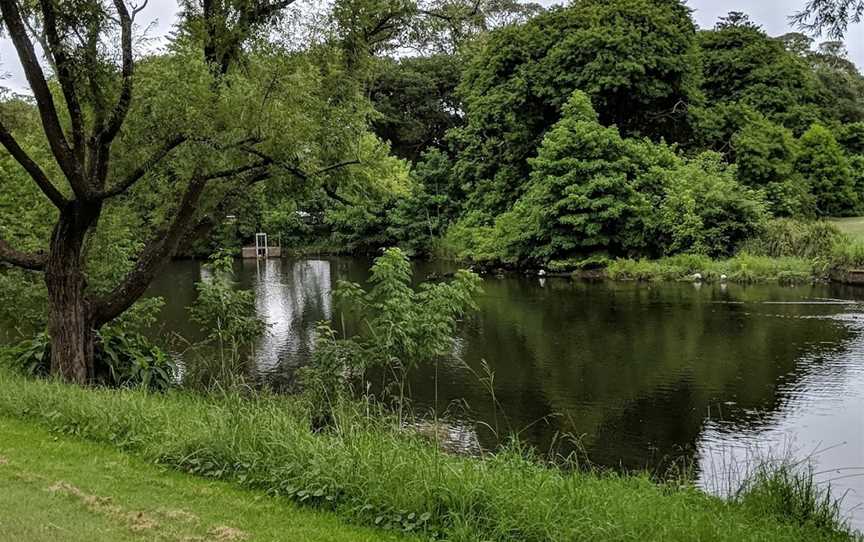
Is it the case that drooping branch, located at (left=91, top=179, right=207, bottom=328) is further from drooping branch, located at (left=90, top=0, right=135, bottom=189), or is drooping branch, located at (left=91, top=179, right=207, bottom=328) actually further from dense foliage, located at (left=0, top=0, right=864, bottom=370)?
drooping branch, located at (left=90, top=0, right=135, bottom=189)

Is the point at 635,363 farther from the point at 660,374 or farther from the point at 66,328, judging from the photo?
the point at 66,328

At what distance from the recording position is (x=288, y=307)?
838 inches

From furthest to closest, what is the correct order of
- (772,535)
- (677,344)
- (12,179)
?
1. (677,344)
2. (12,179)
3. (772,535)

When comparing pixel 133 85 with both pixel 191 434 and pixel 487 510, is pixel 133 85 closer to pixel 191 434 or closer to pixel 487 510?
pixel 191 434

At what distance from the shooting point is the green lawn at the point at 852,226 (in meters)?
25.6

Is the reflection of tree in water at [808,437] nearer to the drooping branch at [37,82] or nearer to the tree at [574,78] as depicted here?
the drooping branch at [37,82]

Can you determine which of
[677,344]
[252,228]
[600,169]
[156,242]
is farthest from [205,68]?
[252,228]

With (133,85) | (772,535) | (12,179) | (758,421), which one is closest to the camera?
(772,535)

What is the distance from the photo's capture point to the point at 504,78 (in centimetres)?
3338

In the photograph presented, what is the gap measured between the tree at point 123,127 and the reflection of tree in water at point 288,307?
10.1 ft

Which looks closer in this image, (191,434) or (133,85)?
(191,434)

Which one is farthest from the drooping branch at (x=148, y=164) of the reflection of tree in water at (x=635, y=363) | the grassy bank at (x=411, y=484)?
the reflection of tree in water at (x=635, y=363)

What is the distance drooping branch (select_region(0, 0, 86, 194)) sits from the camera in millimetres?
7512

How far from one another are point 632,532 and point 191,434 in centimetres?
336
